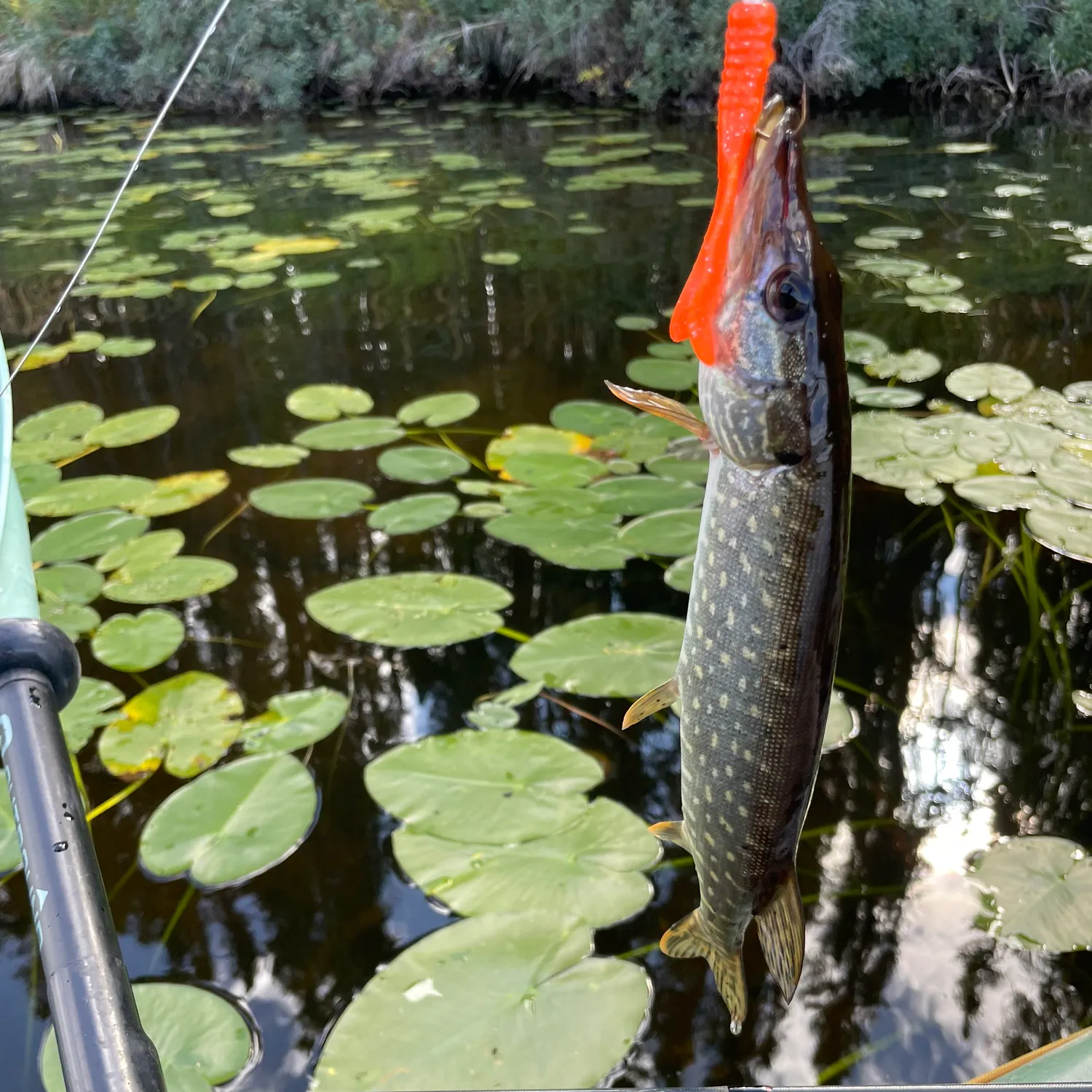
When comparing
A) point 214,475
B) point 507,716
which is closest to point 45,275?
point 214,475

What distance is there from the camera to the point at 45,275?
4363mm

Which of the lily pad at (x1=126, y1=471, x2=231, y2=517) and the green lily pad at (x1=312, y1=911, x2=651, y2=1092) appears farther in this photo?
the lily pad at (x1=126, y1=471, x2=231, y2=517)

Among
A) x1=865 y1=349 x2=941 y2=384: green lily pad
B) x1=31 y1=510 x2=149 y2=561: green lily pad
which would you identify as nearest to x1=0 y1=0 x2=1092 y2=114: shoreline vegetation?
x1=865 y1=349 x2=941 y2=384: green lily pad

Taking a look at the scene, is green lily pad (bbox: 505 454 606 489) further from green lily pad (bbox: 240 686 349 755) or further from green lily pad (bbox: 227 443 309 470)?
green lily pad (bbox: 240 686 349 755)

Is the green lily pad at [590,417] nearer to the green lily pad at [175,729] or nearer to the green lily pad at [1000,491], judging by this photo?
the green lily pad at [1000,491]

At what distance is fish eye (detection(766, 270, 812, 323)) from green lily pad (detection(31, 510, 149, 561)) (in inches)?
77.6

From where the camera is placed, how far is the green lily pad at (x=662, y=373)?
9.47ft

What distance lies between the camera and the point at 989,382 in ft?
9.32

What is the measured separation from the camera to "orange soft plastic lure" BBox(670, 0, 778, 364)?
1.64 feet

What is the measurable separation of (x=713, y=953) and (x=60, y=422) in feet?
8.77

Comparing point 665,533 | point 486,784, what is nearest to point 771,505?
point 486,784

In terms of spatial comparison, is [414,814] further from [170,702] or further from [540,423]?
[540,423]

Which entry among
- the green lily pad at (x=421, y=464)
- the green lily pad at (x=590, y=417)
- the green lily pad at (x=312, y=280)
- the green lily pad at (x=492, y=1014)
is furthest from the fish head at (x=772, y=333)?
the green lily pad at (x=312, y=280)

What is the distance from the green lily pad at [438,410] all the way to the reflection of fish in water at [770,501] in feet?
7.02
